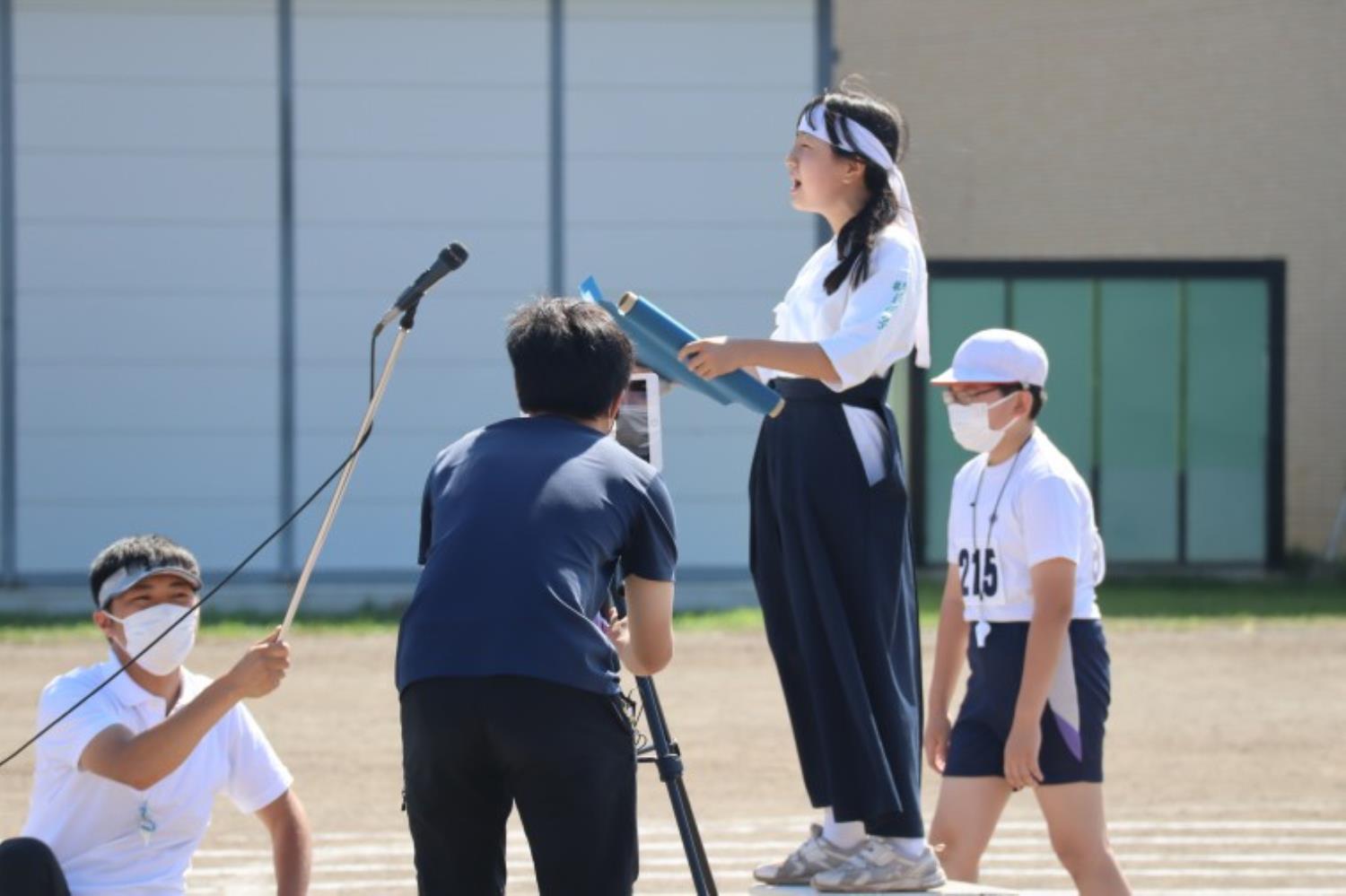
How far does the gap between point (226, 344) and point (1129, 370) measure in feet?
31.3

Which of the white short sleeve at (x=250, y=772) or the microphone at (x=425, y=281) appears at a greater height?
the microphone at (x=425, y=281)

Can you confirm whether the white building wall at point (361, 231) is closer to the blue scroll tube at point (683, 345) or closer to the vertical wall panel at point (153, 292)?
the vertical wall panel at point (153, 292)

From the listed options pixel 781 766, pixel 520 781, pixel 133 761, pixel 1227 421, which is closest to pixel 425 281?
pixel 520 781

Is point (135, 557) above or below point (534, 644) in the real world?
above

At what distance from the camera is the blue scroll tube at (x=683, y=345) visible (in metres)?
4.73

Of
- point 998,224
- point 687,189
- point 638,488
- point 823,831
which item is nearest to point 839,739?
point 823,831

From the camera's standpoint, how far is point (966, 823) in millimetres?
5859

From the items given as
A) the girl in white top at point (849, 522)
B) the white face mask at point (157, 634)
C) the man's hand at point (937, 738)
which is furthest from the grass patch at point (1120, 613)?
the girl in white top at point (849, 522)

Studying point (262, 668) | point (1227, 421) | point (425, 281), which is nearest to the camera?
point (425, 281)

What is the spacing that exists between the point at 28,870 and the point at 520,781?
127 centimetres

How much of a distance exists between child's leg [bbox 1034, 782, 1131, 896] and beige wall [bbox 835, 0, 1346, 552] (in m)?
17.7

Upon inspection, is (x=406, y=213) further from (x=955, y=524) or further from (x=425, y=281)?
(x=425, y=281)

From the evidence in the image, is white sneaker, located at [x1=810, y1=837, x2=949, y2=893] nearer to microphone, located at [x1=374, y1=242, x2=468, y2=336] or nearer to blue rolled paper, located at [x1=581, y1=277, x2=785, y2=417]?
blue rolled paper, located at [x1=581, y1=277, x2=785, y2=417]

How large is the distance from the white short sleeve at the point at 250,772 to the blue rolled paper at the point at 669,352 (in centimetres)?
135
